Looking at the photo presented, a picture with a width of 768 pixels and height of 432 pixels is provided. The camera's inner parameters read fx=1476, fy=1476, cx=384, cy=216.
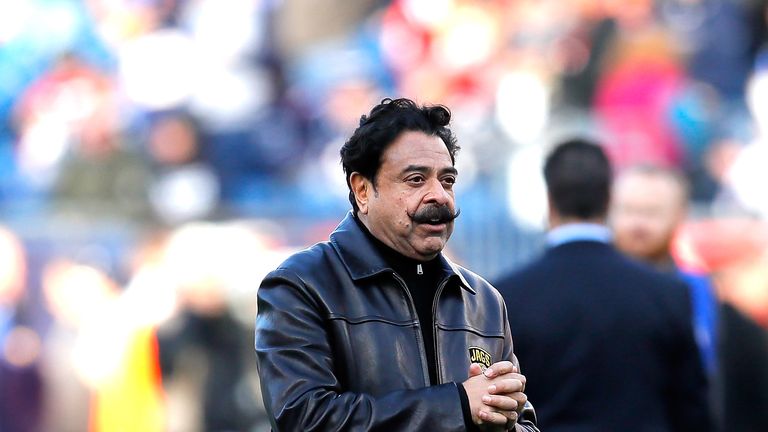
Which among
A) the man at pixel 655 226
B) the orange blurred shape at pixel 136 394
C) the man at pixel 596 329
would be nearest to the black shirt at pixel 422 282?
the man at pixel 596 329

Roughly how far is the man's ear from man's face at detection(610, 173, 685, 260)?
9.42 ft

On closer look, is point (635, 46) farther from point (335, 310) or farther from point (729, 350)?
point (335, 310)

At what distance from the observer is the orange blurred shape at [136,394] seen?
10148mm

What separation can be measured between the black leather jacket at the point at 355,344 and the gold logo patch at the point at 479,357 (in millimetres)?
15

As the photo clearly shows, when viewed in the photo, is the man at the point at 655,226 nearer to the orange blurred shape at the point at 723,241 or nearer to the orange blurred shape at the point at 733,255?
the orange blurred shape at the point at 733,255

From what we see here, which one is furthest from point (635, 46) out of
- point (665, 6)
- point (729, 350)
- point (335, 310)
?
point (335, 310)

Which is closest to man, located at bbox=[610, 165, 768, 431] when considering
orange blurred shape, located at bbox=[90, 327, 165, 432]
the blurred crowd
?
the blurred crowd

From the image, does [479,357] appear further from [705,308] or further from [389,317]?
[705,308]

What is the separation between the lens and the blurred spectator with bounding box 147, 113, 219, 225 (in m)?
12.0

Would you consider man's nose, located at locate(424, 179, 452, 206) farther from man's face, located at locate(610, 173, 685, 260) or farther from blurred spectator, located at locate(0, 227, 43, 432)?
blurred spectator, located at locate(0, 227, 43, 432)

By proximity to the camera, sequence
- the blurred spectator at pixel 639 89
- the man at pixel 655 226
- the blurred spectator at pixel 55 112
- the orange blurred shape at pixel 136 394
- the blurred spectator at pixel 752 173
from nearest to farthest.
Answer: the man at pixel 655 226, the orange blurred shape at pixel 136 394, the blurred spectator at pixel 752 173, the blurred spectator at pixel 639 89, the blurred spectator at pixel 55 112

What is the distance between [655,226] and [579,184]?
106 cm

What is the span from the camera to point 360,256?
12.7 feet

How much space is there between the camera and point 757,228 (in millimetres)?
9094
